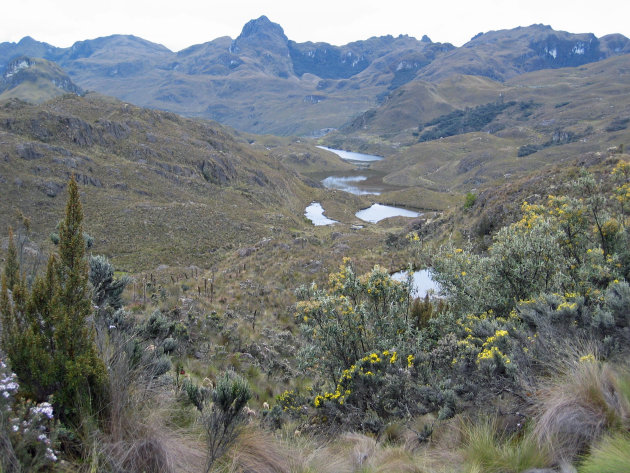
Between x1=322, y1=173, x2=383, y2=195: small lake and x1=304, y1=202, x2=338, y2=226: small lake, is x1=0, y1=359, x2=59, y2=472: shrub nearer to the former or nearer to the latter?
x1=304, y1=202, x2=338, y2=226: small lake

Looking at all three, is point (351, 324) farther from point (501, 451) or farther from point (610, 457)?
point (610, 457)

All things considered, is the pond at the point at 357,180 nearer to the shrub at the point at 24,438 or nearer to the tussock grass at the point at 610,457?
the tussock grass at the point at 610,457

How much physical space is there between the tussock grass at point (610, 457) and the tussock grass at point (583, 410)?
21 cm

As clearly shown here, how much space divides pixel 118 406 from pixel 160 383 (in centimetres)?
130

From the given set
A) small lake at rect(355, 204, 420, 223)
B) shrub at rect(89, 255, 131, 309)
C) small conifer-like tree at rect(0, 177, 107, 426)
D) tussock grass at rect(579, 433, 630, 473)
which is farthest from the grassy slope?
small conifer-like tree at rect(0, 177, 107, 426)

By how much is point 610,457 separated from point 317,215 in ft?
223

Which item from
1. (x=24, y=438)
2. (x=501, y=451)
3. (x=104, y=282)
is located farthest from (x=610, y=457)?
(x=104, y=282)

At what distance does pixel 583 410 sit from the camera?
381 cm

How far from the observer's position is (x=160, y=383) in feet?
16.3

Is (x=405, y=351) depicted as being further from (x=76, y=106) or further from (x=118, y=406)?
(x=76, y=106)

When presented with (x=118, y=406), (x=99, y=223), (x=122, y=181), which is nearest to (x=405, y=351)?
(x=118, y=406)

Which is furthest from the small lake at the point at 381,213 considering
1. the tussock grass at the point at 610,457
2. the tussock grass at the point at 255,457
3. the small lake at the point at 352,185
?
the tussock grass at the point at 610,457

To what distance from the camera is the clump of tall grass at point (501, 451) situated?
3.64 m

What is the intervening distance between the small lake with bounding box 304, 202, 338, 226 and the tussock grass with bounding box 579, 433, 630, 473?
59.5 m
